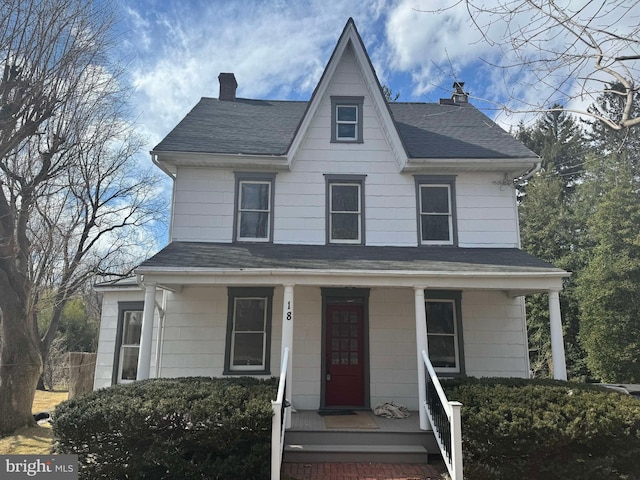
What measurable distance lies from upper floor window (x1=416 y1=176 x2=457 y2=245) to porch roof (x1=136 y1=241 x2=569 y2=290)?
628 millimetres

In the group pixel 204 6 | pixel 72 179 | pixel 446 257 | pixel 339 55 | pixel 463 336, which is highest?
pixel 339 55

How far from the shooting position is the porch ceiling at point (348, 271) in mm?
8055

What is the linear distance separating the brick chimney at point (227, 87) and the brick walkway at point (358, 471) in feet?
34.1

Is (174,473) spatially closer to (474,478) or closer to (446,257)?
(474,478)

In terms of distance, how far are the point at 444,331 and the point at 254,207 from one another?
5281 millimetres

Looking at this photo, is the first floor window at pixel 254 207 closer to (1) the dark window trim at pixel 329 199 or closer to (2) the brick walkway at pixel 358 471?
(1) the dark window trim at pixel 329 199

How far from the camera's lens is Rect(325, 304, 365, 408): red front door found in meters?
9.15

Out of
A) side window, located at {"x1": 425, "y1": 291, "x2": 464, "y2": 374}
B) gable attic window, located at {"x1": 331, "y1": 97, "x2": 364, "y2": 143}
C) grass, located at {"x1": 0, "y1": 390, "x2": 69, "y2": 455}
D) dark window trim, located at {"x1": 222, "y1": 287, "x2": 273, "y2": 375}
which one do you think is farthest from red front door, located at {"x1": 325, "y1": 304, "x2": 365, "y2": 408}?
grass, located at {"x1": 0, "y1": 390, "x2": 69, "y2": 455}

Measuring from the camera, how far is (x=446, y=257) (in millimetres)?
9242

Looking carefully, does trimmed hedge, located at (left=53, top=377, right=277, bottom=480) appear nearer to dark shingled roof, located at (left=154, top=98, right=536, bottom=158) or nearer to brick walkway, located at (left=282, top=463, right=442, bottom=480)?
brick walkway, located at (left=282, top=463, right=442, bottom=480)

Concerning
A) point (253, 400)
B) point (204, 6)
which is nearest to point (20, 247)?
point (204, 6)

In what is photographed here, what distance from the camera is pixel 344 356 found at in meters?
9.38

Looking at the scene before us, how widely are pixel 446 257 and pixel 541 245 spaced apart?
57.4ft

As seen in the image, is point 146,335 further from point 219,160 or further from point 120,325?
point 219,160
